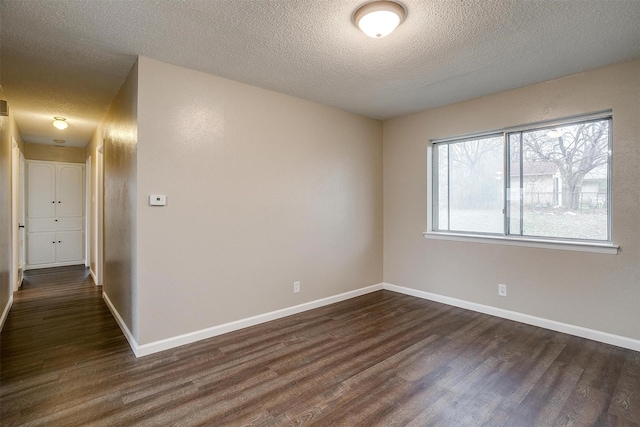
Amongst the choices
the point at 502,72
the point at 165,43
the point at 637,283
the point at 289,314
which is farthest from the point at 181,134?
the point at 637,283

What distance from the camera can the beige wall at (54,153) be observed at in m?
6.01

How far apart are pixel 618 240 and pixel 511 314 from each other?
1.21 m

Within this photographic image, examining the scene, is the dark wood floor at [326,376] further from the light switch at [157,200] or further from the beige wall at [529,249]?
the light switch at [157,200]

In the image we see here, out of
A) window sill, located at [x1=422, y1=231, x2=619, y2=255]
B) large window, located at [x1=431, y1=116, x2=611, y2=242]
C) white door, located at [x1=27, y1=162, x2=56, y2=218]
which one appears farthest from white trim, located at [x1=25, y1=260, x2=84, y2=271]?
large window, located at [x1=431, y1=116, x2=611, y2=242]

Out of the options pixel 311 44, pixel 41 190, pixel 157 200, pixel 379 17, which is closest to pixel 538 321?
pixel 379 17

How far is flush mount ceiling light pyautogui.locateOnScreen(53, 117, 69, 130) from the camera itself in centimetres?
435

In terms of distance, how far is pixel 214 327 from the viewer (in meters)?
3.04

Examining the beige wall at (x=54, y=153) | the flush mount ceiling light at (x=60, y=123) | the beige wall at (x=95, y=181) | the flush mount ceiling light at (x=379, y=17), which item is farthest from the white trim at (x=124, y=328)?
the beige wall at (x=54, y=153)

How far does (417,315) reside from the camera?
3602 mm

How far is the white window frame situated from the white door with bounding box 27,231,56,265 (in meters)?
6.98

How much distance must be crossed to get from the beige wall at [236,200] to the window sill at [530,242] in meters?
1.15

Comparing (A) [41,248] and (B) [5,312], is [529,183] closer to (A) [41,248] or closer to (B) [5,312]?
(B) [5,312]

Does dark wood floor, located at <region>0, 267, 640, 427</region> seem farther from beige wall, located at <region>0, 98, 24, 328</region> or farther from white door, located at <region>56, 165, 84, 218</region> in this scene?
white door, located at <region>56, 165, 84, 218</region>

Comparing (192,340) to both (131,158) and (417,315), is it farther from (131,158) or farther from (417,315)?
(417,315)
